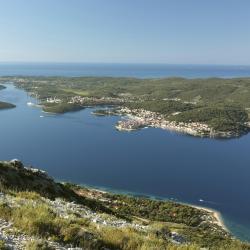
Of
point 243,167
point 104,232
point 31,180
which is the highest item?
point 104,232

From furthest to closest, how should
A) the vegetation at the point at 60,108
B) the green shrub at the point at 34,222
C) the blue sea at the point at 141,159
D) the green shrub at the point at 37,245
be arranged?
the vegetation at the point at 60,108, the blue sea at the point at 141,159, the green shrub at the point at 34,222, the green shrub at the point at 37,245

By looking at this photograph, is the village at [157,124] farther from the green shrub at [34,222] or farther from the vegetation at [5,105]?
the green shrub at [34,222]

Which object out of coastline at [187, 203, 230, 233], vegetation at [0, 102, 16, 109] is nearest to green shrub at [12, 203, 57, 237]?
coastline at [187, 203, 230, 233]

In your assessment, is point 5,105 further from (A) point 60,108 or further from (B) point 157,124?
(B) point 157,124

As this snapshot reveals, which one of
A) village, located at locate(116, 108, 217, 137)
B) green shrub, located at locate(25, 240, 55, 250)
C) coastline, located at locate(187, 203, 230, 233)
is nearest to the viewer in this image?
green shrub, located at locate(25, 240, 55, 250)

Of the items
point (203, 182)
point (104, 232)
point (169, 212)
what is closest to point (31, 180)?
point (104, 232)

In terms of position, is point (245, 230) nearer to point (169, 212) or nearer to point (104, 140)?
point (169, 212)

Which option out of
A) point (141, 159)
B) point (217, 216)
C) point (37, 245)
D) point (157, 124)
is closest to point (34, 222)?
point (37, 245)

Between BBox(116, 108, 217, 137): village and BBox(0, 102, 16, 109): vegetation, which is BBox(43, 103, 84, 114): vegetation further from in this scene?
BBox(116, 108, 217, 137): village

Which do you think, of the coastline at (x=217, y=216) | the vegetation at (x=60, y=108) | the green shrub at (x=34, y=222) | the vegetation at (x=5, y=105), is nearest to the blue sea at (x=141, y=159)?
the coastline at (x=217, y=216)
